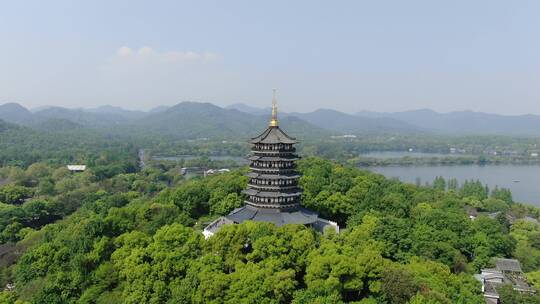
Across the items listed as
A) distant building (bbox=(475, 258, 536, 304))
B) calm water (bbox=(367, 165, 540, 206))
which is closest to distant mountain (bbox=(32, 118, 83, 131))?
calm water (bbox=(367, 165, 540, 206))

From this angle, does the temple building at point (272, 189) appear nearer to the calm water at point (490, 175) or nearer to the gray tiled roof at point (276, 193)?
the gray tiled roof at point (276, 193)

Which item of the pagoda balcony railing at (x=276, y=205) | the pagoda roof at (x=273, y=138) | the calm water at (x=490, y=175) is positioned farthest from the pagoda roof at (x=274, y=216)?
the calm water at (x=490, y=175)

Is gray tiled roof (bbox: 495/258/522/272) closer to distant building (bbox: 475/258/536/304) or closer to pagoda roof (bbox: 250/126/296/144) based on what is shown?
distant building (bbox: 475/258/536/304)

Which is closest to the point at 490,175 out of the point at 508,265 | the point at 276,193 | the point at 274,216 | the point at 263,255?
the point at 508,265

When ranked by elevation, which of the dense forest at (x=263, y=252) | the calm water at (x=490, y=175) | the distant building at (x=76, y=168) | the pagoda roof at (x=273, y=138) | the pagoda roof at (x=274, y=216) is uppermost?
the pagoda roof at (x=273, y=138)

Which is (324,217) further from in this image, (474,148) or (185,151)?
(474,148)

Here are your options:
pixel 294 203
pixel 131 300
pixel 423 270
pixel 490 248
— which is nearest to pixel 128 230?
pixel 131 300
